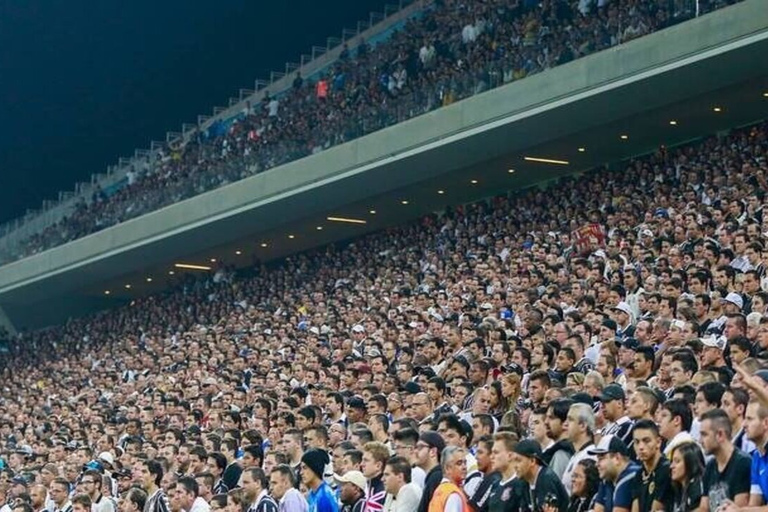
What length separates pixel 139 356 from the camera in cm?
2958

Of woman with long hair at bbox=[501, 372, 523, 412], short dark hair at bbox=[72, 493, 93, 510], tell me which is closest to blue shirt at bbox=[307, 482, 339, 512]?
woman with long hair at bbox=[501, 372, 523, 412]

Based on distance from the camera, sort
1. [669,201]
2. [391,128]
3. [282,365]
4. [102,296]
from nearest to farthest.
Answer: [282,365]
[669,201]
[391,128]
[102,296]

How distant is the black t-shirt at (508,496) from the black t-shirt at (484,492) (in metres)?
0.10

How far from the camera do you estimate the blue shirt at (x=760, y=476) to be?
7.80 m

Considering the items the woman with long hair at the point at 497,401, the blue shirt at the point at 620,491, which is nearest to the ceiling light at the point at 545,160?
the woman with long hair at the point at 497,401

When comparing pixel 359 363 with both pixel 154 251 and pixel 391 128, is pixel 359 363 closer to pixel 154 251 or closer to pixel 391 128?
pixel 391 128

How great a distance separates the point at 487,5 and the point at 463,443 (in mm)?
20470

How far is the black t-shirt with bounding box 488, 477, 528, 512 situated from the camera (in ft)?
30.4

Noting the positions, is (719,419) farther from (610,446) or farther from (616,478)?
(610,446)

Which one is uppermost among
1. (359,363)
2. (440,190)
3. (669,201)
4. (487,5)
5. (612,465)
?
(487,5)

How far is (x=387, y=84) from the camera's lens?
31000 mm

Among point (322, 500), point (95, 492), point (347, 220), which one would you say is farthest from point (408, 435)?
point (347, 220)

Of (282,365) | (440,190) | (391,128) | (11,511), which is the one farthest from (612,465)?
(440,190)

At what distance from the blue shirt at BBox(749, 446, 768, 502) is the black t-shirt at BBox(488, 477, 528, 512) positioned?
1.75m
